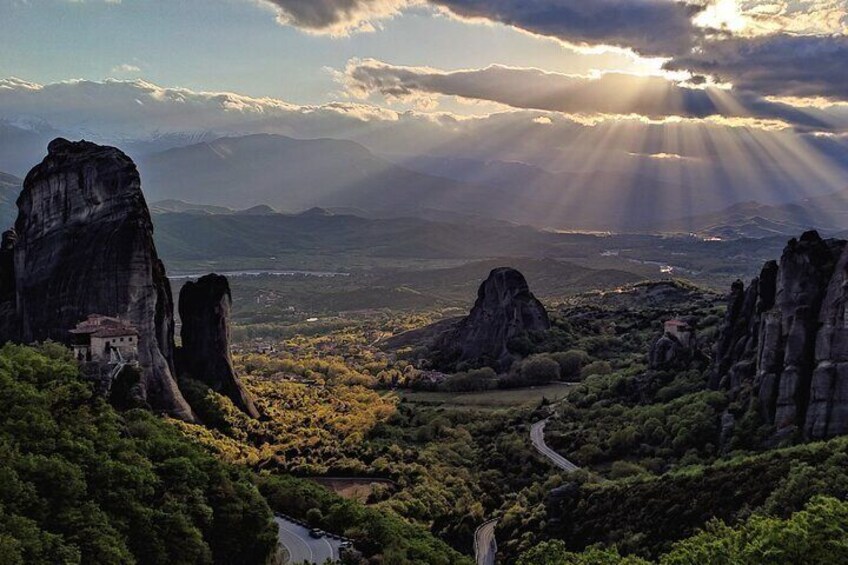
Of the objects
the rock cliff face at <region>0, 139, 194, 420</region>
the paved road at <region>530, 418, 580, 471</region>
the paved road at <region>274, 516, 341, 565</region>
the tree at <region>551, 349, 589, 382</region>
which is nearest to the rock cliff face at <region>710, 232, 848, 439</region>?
the paved road at <region>530, 418, 580, 471</region>

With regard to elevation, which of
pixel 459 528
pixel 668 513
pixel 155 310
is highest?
pixel 155 310

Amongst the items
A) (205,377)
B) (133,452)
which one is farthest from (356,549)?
(205,377)

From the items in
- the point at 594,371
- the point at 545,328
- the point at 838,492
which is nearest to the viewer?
the point at 838,492

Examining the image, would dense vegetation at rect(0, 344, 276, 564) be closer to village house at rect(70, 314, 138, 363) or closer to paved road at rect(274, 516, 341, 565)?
paved road at rect(274, 516, 341, 565)

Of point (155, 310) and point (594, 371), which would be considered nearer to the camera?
point (155, 310)

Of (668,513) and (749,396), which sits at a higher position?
(749,396)

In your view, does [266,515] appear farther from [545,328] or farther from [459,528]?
[545,328]

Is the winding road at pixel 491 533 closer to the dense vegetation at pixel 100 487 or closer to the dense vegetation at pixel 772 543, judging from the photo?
the dense vegetation at pixel 772 543
